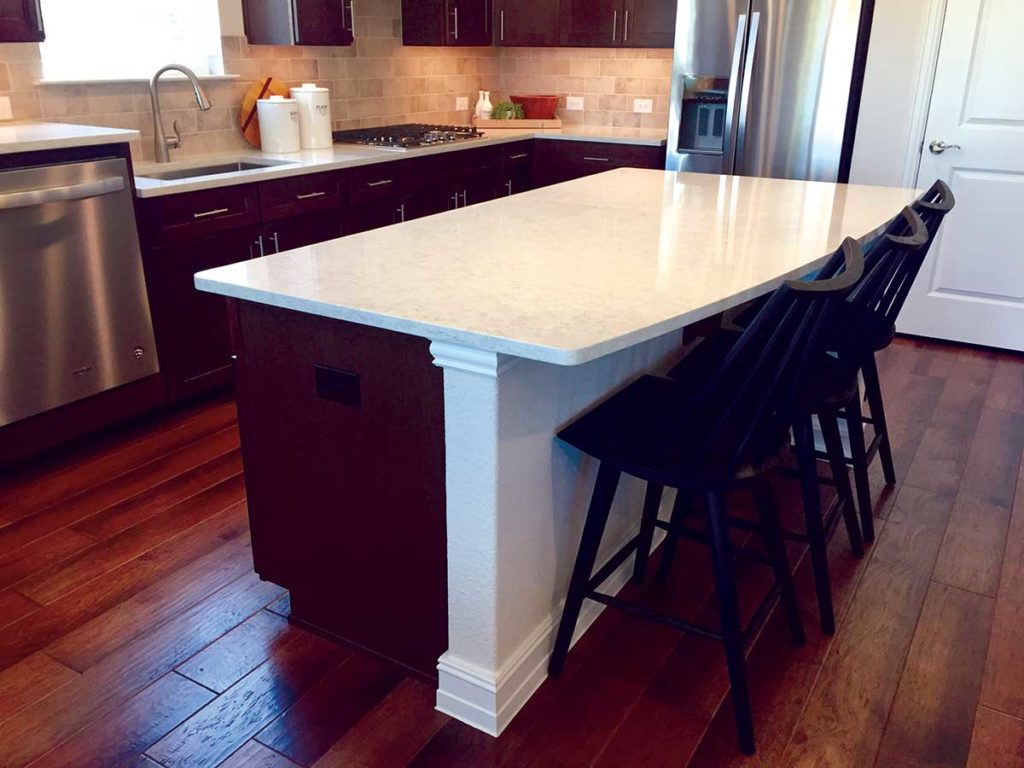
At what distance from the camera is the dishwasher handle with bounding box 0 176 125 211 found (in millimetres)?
2553

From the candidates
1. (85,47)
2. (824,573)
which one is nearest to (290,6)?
(85,47)

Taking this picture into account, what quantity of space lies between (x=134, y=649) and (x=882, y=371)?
3199mm

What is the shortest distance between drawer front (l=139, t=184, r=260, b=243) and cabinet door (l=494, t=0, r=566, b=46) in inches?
89.0

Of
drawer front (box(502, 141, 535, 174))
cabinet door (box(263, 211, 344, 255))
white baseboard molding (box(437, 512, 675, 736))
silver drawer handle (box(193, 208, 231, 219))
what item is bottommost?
white baseboard molding (box(437, 512, 675, 736))

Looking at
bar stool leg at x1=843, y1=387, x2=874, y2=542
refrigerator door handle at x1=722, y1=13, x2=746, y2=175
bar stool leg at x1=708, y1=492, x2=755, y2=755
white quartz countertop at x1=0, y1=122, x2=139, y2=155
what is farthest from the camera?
refrigerator door handle at x1=722, y1=13, x2=746, y2=175

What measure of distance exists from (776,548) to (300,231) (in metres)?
2.39

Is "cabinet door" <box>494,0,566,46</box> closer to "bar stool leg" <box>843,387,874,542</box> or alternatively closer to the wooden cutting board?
the wooden cutting board

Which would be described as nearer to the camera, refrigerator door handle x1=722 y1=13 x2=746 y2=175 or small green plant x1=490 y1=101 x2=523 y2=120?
refrigerator door handle x1=722 y1=13 x2=746 y2=175

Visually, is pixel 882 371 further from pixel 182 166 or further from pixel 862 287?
pixel 182 166

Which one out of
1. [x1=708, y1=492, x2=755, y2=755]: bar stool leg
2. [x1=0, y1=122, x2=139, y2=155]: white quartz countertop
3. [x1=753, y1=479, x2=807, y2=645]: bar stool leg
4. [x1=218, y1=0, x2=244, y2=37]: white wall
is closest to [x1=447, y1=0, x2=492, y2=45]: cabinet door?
[x1=218, y1=0, x2=244, y2=37]: white wall

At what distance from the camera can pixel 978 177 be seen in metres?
3.97

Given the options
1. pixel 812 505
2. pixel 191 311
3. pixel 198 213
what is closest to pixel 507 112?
pixel 198 213

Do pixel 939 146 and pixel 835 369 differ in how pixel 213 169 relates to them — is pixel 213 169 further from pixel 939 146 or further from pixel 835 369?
pixel 939 146

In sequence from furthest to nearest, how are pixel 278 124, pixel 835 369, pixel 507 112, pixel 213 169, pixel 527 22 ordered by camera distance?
pixel 507 112
pixel 527 22
pixel 278 124
pixel 213 169
pixel 835 369
